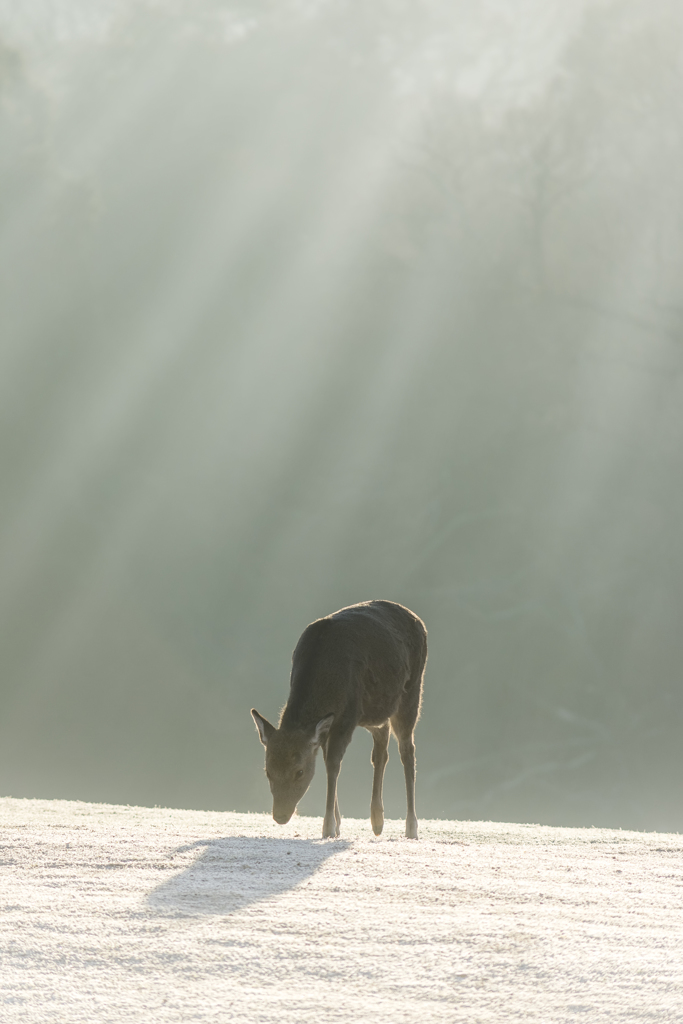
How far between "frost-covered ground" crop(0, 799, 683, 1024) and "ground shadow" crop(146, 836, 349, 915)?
0.02 m

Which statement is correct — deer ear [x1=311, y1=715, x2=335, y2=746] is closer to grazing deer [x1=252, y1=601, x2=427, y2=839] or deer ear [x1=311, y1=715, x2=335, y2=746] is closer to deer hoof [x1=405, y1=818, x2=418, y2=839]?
grazing deer [x1=252, y1=601, x2=427, y2=839]

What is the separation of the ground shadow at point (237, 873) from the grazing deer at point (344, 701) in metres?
0.59

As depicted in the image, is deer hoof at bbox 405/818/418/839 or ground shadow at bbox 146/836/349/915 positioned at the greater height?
deer hoof at bbox 405/818/418/839

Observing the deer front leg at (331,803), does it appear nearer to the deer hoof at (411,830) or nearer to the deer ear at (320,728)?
the deer ear at (320,728)

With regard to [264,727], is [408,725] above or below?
above

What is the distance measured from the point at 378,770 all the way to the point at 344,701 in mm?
1534

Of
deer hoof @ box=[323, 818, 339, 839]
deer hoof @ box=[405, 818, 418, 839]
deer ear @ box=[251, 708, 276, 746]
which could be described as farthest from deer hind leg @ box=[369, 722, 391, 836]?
deer ear @ box=[251, 708, 276, 746]

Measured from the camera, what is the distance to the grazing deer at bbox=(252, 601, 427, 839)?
7.86 metres

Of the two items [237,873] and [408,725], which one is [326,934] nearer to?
[237,873]

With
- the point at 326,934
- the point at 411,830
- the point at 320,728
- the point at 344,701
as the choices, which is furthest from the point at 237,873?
the point at 411,830

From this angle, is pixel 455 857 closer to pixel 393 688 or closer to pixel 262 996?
pixel 393 688

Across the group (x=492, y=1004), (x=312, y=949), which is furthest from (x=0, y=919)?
(x=492, y=1004)

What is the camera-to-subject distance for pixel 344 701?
8.23 m

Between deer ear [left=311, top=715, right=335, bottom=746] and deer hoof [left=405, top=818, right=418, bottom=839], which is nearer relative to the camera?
deer ear [left=311, top=715, right=335, bottom=746]
